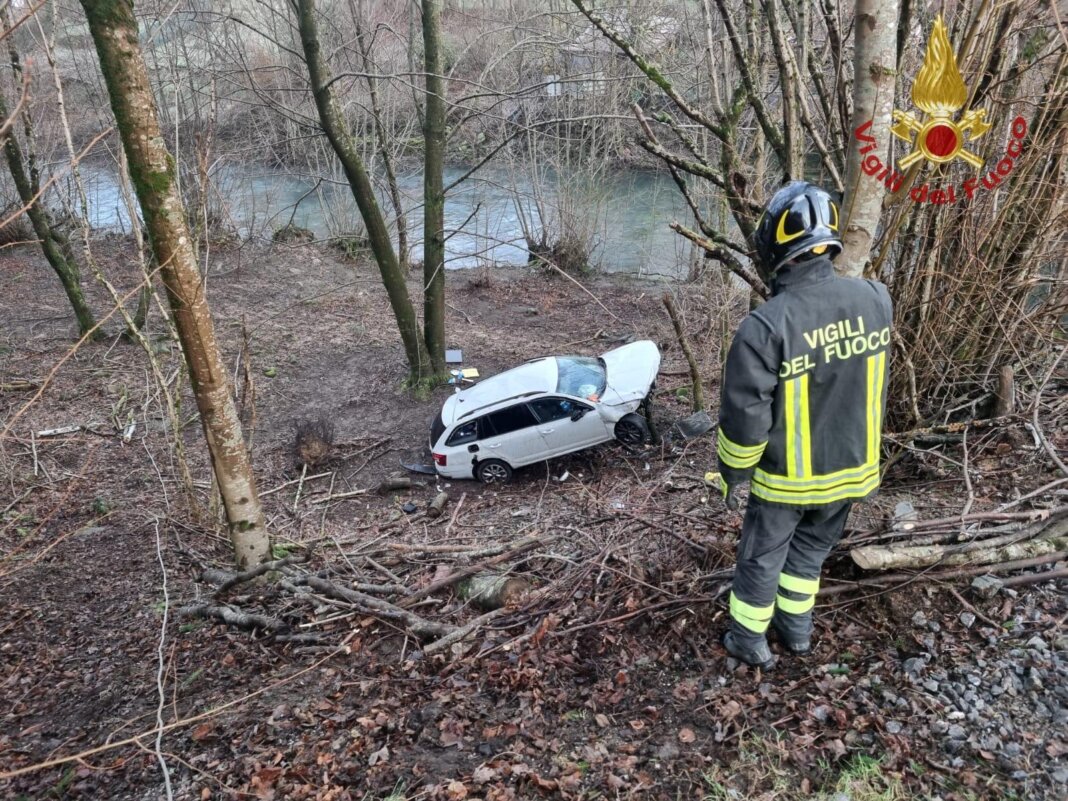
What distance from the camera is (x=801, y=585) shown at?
11.3 ft

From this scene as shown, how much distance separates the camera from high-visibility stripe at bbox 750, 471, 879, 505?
124 inches

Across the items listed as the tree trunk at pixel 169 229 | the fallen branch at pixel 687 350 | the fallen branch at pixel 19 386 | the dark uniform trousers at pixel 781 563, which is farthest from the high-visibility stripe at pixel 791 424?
the fallen branch at pixel 19 386

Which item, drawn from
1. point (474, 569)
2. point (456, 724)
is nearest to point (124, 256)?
point (474, 569)

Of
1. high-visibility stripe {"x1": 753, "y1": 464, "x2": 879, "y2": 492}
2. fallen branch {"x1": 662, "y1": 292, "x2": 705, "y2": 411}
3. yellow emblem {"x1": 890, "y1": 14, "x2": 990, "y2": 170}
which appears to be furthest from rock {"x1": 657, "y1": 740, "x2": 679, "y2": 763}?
fallen branch {"x1": 662, "y1": 292, "x2": 705, "y2": 411}

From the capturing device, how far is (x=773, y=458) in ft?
10.3

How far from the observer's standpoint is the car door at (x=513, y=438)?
9.57 m

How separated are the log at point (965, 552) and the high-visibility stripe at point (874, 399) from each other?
0.66 metres

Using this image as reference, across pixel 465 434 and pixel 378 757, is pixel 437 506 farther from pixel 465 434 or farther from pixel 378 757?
pixel 378 757

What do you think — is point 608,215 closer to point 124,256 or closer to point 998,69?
point 124,256

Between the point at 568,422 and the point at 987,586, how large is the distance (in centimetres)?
629

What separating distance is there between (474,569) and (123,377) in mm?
10286

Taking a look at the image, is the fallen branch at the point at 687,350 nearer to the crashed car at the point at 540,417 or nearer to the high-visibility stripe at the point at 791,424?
the crashed car at the point at 540,417

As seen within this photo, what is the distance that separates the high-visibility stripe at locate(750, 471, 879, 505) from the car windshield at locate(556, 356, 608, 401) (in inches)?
248

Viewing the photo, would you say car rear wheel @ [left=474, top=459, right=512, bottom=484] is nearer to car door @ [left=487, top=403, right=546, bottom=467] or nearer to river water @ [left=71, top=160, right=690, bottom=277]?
car door @ [left=487, top=403, right=546, bottom=467]
